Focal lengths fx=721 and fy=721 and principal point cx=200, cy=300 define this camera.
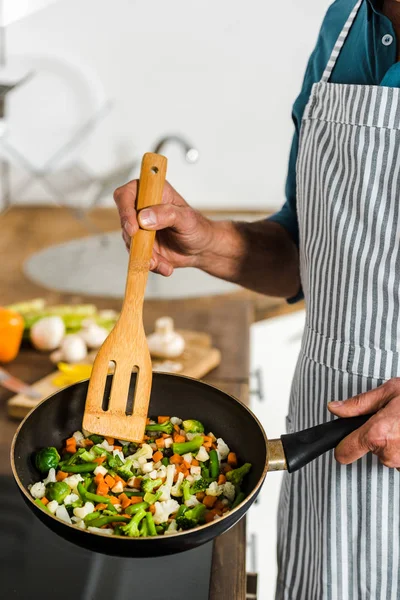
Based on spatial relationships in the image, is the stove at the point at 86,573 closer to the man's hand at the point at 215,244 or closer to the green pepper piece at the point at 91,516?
the green pepper piece at the point at 91,516

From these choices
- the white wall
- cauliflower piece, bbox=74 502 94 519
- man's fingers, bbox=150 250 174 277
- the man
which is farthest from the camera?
the white wall

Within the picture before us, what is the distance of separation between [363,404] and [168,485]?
253 mm

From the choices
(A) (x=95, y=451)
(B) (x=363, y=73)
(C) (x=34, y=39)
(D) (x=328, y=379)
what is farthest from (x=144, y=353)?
(C) (x=34, y=39)

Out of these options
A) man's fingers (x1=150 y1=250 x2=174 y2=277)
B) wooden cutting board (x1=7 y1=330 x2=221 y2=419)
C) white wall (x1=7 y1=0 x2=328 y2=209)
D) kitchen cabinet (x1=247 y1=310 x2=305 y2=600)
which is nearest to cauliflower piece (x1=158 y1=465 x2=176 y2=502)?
man's fingers (x1=150 y1=250 x2=174 y2=277)

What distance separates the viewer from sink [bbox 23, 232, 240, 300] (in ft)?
6.98

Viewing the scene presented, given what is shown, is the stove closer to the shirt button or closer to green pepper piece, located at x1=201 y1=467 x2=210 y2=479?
green pepper piece, located at x1=201 y1=467 x2=210 y2=479

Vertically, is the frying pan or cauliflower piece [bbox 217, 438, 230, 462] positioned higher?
the frying pan

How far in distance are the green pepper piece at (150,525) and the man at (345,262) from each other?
9.0 inches

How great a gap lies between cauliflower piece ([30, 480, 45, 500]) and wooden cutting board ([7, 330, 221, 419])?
0.51m

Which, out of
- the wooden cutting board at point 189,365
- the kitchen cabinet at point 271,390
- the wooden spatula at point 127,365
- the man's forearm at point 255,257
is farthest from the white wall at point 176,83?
the wooden spatula at point 127,365

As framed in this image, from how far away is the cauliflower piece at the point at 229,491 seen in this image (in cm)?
87

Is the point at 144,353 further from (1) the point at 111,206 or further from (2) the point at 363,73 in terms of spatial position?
(1) the point at 111,206

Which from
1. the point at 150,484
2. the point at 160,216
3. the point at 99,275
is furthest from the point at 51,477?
the point at 99,275

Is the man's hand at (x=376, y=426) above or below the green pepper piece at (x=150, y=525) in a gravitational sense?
above
